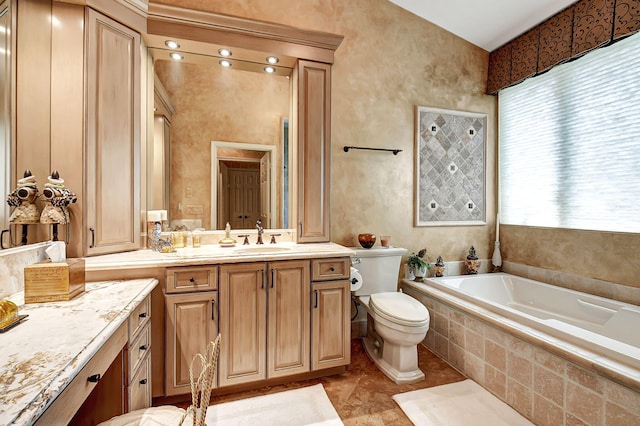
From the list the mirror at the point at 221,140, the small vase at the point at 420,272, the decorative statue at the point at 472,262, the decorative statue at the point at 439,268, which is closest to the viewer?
the mirror at the point at 221,140

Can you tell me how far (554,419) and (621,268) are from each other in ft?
4.30

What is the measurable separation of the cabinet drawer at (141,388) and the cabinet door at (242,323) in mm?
394

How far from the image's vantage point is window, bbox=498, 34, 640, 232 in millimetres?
2078

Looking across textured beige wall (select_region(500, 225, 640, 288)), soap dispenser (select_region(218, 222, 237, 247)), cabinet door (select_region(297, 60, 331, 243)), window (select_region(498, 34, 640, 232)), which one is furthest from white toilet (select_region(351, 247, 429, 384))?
window (select_region(498, 34, 640, 232))

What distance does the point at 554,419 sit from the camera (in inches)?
60.6

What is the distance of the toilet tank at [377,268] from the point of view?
2.49 meters

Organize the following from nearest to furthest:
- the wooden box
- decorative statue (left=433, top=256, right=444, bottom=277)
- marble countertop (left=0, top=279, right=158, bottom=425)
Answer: marble countertop (left=0, top=279, right=158, bottom=425) < the wooden box < decorative statue (left=433, top=256, right=444, bottom=277)

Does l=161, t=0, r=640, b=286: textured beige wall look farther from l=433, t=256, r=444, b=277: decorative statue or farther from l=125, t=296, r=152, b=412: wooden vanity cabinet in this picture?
l=125, t=296, r=152, b=412: wooden vanity cabinet

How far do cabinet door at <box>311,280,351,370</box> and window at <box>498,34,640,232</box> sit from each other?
2.04 metres

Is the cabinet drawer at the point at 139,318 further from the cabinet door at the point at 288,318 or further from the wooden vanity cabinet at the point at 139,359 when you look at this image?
the cabinet door at the point at 288,318

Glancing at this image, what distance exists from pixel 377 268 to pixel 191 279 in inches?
58.9

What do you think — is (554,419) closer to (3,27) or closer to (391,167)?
(391,167)

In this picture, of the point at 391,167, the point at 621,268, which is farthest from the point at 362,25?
the point at 621,268

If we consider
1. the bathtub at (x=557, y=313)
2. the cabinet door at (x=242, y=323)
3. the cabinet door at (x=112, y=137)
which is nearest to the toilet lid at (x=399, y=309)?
the bathtub at (x=557, y=313)
